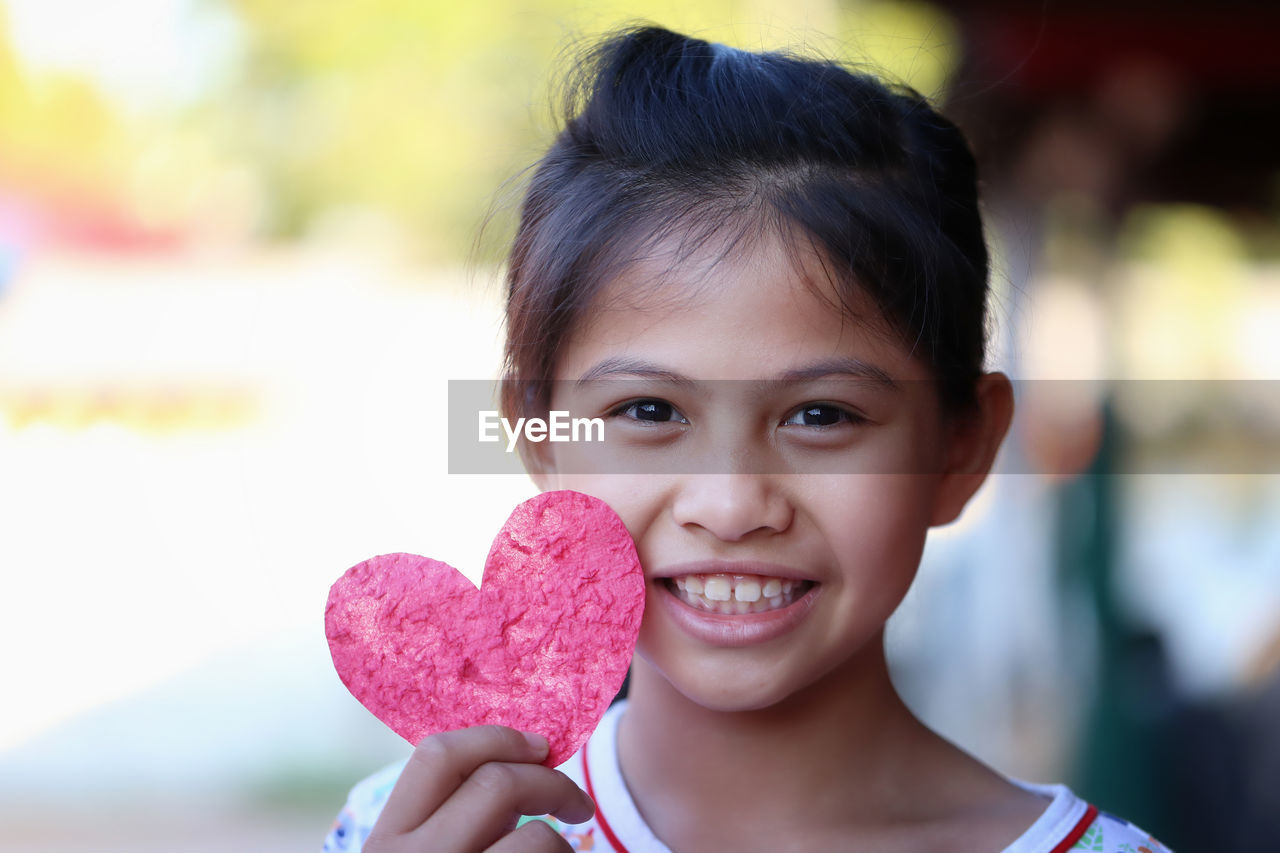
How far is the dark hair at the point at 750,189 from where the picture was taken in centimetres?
127

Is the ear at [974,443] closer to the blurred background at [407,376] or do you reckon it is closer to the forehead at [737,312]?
the forehead at [737,312]

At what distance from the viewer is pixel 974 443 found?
1.48m

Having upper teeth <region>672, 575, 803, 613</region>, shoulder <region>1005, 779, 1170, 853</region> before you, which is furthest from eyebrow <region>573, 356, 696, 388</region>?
shoulder <region>1005, 779, 1170, 853</region>

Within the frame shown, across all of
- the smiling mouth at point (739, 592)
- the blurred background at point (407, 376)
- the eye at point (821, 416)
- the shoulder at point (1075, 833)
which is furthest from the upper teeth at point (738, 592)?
the blurred background at point (407, 376)

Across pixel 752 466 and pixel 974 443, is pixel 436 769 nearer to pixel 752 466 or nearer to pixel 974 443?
pixel 752 466

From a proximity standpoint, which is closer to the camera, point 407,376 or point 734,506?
point 734,506

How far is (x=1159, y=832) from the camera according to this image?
133 inches

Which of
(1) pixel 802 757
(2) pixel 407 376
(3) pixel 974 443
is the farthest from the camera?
(2) pixel 407 376

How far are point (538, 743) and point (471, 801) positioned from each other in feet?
→ 0.32

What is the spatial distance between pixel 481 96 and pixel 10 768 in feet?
16.5

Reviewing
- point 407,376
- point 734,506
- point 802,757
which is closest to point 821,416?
point 734,506

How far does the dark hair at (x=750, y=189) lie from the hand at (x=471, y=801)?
1.58 ft

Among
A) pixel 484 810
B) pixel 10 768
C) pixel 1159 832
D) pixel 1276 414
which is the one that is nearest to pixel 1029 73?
pixel 1159 832

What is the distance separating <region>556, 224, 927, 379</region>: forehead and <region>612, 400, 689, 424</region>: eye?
0.20 ft
